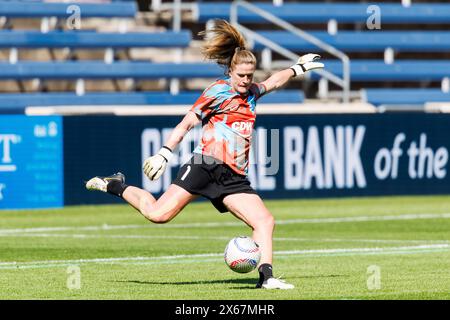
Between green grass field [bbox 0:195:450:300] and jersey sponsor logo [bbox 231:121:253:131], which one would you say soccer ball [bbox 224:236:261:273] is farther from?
jersey sponsor logo [bbox 231:121:253:131]

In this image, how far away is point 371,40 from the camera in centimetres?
3303

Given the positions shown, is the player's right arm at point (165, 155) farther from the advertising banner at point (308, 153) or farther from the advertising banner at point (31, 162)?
the advertising banner at point (31, 162)

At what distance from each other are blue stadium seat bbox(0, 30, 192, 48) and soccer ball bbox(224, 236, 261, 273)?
18.3m

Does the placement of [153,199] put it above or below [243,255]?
above

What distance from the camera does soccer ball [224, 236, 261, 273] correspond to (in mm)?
11203

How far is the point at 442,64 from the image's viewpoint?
32.8 metres

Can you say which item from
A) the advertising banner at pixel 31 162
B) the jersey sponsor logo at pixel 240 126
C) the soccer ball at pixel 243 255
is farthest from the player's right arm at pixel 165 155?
the advertising banner at pixel 31 162

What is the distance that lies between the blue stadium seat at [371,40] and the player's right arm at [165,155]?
20616 millimetres

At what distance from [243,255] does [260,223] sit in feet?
1.10

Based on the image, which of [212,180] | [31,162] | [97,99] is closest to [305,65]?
[212,180]

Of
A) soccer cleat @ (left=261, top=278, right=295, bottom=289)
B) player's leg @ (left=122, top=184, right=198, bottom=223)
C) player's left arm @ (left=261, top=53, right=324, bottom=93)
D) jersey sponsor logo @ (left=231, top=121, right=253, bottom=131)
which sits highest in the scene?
player's left arm @ (left=261, top=53, right=324, bottom=93)

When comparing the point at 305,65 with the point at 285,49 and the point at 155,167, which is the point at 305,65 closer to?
the point at 155,167

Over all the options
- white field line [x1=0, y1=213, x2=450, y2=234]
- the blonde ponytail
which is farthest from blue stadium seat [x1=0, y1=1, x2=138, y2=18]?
the blonde ponytail
